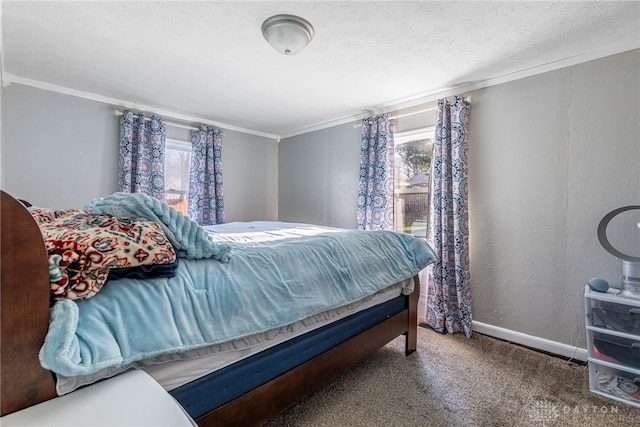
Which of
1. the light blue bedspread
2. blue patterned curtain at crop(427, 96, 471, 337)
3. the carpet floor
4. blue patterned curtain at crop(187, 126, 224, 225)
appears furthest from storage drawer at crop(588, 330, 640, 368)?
blue patterned curtain at crop(187, 126, 224, 225)

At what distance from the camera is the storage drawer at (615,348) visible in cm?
155

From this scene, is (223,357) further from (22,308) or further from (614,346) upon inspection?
(614,346)

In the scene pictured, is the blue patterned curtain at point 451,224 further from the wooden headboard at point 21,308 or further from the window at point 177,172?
the window at point 177,172

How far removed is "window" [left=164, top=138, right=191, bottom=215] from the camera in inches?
133

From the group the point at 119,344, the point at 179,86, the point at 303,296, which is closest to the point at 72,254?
the point at 119,344

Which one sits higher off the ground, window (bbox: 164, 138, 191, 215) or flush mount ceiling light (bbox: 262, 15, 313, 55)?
flush mount ceiling light (bbox: 262, 15, 313, 55)

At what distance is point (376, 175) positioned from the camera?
3.10 metres

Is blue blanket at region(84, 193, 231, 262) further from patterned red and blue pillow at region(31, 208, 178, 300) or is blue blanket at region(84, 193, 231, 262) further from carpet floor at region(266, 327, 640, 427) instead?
carpet floor at region(266, 327, 640, 427)

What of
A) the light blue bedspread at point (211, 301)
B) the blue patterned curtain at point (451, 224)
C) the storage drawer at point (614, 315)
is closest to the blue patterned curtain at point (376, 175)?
the blue patterned curtain at point (451, 224)

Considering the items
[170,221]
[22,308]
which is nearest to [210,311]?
[170,221]

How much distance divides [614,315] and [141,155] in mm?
3984

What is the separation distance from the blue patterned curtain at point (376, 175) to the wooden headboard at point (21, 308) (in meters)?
2.71

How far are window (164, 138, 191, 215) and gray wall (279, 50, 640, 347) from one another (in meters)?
3.16

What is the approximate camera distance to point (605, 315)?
168 centimetres
